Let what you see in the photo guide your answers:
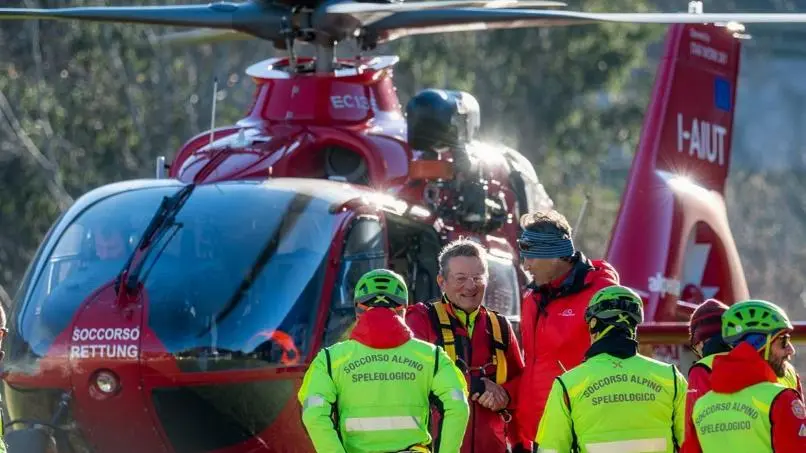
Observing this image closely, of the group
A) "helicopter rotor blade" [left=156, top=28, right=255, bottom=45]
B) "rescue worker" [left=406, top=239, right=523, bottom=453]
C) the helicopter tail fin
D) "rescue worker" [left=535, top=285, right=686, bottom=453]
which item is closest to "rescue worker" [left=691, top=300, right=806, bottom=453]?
"rescue worker" [left=535, top=285, right=686, bottom=453]

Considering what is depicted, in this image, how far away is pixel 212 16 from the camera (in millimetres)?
11523

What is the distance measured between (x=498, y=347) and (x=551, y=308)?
0.37 m

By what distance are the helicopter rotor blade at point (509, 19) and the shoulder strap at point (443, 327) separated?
2.33 metres

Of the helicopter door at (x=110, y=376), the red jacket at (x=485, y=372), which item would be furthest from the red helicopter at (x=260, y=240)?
the red jacket at (x=485, y=372)

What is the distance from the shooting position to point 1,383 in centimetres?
1030

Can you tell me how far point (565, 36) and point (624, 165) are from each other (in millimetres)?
19963

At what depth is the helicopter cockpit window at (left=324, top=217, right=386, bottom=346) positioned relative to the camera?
32.9 ft

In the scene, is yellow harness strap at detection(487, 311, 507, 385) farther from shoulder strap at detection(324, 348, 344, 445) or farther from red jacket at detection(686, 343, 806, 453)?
red jacket at detection(686, 343, 806, 453)

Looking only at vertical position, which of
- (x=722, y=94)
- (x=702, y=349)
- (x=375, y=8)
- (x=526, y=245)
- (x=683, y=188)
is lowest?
(x=683, y=188)

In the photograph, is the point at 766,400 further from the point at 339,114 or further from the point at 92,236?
the point at 339,114

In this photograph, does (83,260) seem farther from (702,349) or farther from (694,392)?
(694,392)

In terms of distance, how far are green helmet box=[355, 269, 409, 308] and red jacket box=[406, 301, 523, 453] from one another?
0.81 m

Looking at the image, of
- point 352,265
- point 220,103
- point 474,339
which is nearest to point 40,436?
point 352,265

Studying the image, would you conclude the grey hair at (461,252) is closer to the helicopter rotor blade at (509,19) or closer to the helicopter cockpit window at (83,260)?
the helicopter rotor blade at (509,19)
